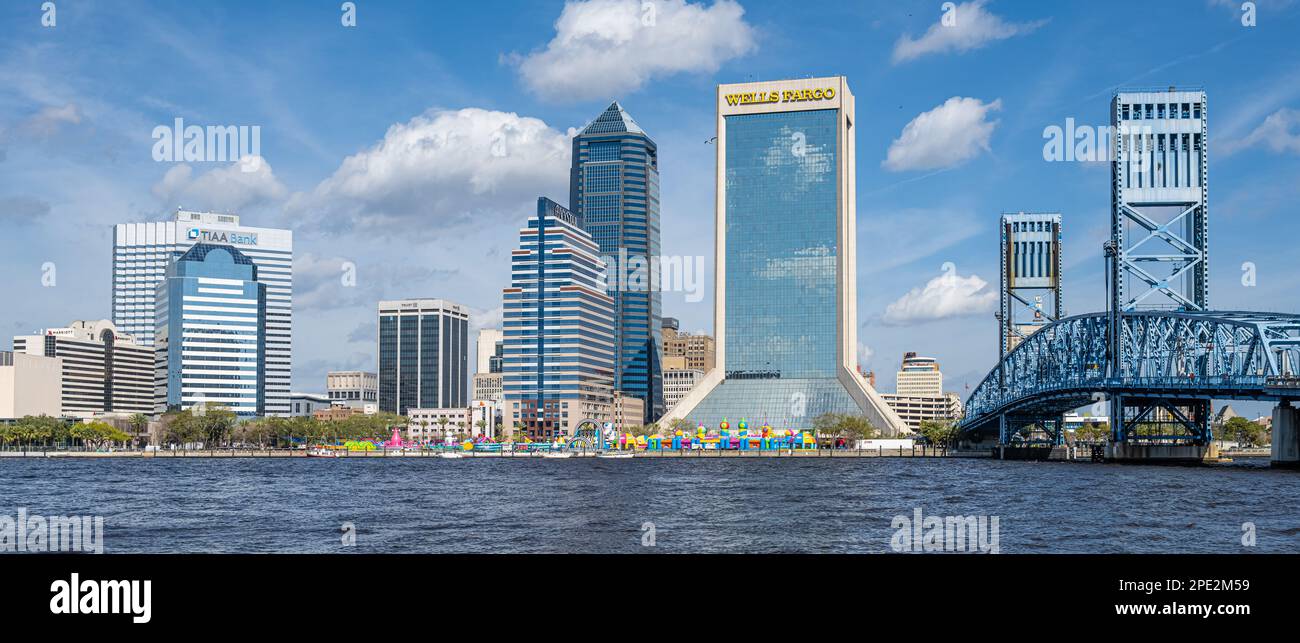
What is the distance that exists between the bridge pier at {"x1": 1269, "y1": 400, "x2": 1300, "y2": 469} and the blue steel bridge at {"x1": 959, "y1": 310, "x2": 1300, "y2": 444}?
5036 millimetres

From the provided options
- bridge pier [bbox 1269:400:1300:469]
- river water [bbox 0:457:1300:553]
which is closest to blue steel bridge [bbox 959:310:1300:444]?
bridge pier [bbox 1269:400:1300:469]

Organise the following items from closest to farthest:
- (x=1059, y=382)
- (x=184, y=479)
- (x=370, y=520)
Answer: (x=370, y=520) < (x=184, y=479) < (x=1059, y=382)

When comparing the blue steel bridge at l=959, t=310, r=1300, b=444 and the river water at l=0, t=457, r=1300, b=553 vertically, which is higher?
the blue steel bridge at l=959, t=310, r=1300, b=444

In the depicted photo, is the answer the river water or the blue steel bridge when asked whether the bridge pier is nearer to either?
the blue steel bridge

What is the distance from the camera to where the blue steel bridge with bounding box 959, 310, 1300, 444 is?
422 ft

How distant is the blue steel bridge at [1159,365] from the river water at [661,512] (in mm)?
19843

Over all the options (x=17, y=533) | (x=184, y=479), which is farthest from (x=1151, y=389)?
(x=17, y=533)

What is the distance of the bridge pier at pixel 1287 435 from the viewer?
129000 millimetres

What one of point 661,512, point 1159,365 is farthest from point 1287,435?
point 661,512
